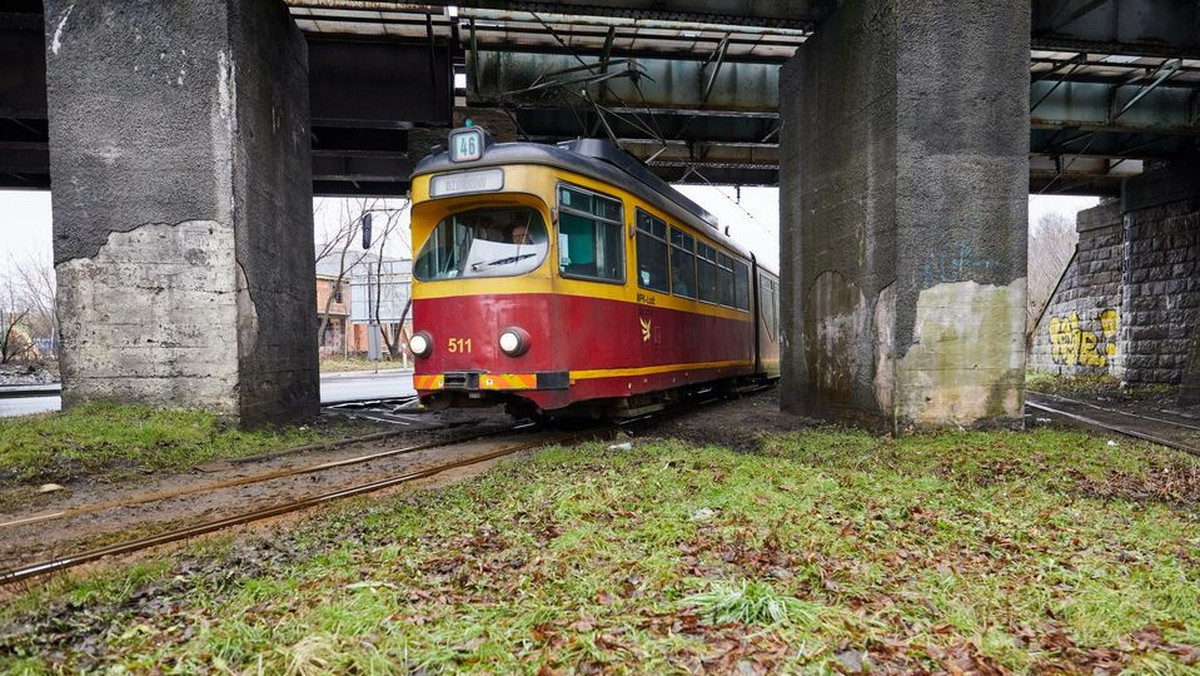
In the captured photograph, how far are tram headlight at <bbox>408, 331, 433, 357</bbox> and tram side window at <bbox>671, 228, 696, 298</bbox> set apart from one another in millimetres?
3881

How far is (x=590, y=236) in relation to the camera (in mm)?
8148

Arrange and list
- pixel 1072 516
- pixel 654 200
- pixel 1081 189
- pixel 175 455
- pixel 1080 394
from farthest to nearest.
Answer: pixel 1081 189, pixel 1080 394, pixel 654 200, pixel 175 455, pixel 1072 516

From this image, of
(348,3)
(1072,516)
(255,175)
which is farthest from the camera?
(348,3)

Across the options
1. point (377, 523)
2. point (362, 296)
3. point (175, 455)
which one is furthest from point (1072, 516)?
point (362, 296)

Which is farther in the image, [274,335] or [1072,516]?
[274,335]

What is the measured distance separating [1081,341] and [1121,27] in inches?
413

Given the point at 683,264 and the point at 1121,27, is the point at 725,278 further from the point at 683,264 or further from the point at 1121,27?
the point at 1121,27

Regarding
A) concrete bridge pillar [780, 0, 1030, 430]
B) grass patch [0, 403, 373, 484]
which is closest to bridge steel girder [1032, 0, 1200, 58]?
concrete bridge pillar [780, 0, 1030, 430]

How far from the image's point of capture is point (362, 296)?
1866 inches

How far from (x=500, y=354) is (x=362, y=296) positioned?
4277 cm

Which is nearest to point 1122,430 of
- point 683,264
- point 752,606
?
point 683,264

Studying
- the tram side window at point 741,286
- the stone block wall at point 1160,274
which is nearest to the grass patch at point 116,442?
the tram side window at point 741,286

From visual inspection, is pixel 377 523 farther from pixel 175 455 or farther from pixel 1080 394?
pixel 1080 394

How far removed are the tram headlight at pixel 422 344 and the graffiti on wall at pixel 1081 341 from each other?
1698 cm
